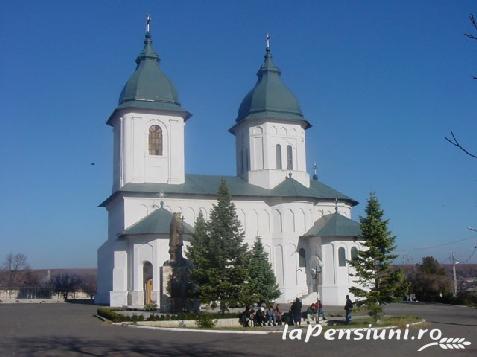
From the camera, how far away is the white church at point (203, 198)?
40.9m

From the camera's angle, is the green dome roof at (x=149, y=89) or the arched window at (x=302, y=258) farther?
the arched window at (x=302, y=258)

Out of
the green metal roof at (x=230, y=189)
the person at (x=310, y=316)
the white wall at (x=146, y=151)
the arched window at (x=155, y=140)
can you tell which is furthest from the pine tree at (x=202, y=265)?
the arched window at (x=155, y=140)

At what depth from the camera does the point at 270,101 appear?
47594 millimetres

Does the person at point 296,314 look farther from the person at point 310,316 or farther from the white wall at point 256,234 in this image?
the white wall at point 256,234

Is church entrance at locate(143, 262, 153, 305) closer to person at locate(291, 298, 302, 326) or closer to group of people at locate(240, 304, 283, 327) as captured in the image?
group of people at locate(240, 304, 283, 327)

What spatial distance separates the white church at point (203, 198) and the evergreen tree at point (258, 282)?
584cm

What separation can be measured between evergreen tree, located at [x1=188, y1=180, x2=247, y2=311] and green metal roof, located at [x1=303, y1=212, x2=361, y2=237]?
13.9 meters

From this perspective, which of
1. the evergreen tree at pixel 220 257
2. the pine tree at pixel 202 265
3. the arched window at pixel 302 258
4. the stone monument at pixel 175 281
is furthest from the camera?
the arched window at pixel 302 258

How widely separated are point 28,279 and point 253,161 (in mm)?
77420

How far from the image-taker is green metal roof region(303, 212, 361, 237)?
4247 cm

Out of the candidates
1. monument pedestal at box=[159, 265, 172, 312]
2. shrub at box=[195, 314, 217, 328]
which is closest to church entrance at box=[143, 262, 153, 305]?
monument pedestal at box=[159, 265, 172, 312]

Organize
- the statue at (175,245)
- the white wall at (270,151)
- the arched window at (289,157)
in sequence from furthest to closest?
the arched window at (289,157), the white wall at (270,151), the statue at (175,245)

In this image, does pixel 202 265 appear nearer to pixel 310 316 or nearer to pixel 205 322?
pixel 310 316

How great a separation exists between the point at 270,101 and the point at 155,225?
1511cm
